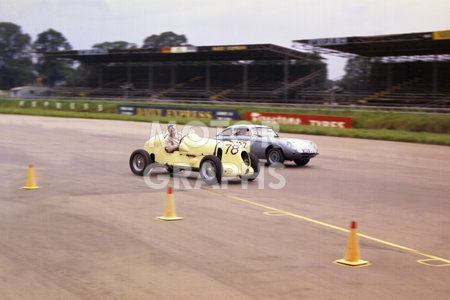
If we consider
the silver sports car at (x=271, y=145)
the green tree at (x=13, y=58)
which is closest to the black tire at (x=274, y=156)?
the silver sports car at (x=271, y=145)

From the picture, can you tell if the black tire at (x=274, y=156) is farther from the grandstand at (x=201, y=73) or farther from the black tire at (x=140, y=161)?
the grandstand at (x=201, y=73)

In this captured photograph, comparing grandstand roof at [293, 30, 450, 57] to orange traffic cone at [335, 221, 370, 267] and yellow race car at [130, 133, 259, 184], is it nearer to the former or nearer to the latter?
yellow race car at [130, 133, 259, 184]

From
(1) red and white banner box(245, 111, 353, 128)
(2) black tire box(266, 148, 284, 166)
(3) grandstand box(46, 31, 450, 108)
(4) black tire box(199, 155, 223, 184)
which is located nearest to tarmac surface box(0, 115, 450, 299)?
(4) black tire box(199, 155, 223, 184)

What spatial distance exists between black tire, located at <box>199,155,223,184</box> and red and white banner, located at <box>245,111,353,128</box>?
70.4 feet

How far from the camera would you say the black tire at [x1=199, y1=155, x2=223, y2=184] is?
1325cm

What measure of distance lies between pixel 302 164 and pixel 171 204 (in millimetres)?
9122

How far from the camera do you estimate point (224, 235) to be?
8477 millimetres

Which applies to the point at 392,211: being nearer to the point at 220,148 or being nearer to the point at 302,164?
the point at 220,148

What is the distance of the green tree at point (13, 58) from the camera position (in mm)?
101938

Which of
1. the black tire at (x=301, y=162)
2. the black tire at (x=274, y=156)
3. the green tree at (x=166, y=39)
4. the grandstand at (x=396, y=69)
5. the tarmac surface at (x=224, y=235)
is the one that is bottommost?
the tarmac surface at (x=224, y=235)

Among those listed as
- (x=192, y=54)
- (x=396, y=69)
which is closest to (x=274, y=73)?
(x=192, y=54)

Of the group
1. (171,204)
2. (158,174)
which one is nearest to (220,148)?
(158,174)

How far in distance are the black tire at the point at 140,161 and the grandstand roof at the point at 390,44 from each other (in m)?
29.3

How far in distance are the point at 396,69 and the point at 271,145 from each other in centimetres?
3560
